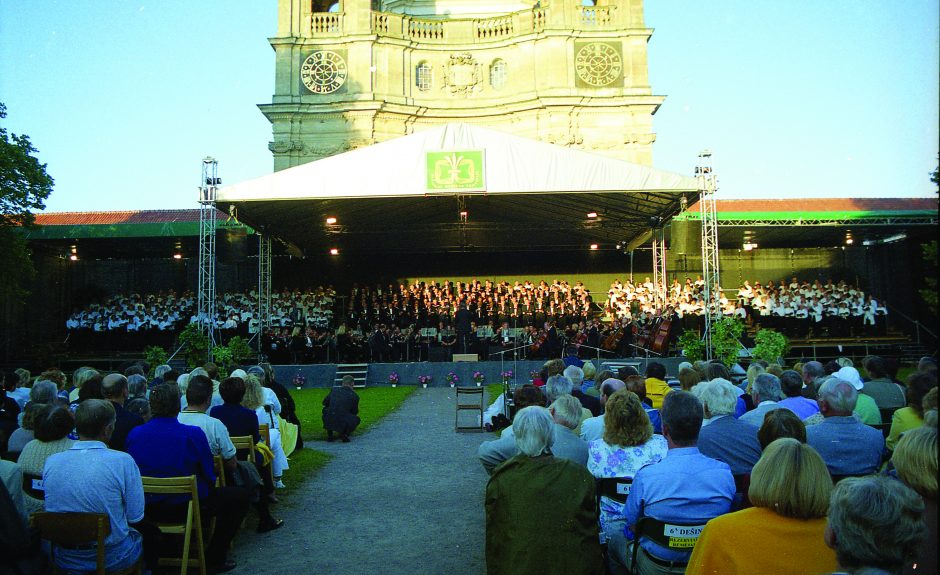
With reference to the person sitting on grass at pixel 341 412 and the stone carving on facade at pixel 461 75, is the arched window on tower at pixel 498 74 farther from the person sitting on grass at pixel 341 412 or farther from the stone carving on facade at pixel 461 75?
the person sitting on grass at pixel 341 412

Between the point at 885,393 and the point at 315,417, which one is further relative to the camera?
the point at 315,417

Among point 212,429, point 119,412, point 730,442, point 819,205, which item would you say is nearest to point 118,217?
point 119,412

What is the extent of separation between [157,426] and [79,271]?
24.8m

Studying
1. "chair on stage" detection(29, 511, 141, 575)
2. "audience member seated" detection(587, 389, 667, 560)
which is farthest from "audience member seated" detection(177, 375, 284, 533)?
"audience member seated" detection(587, 389, 667, 560)

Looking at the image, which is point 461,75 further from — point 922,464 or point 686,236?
point 922,464

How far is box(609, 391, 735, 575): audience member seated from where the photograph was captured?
3.21m

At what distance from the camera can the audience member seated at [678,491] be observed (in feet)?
10.5

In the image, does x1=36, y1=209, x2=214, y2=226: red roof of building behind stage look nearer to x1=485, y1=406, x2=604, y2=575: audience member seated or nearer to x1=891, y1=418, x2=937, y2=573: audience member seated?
x1=485, y1=406, x2=604, y2=575: audience member seated

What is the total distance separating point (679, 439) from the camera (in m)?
3.39

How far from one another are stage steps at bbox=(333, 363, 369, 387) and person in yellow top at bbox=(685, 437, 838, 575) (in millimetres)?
16254

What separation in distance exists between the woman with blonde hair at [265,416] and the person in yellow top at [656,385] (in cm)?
355

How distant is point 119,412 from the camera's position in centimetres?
534

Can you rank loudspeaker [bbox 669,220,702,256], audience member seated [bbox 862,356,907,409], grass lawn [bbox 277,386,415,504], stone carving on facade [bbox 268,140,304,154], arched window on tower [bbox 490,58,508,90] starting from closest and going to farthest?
audience member seated [bbox 862,356,907,409] → grass lawn [bbox 277,386,415,504] → loudspeaker [bbox 669,220,702,256] → stone carving on facade [bbox 268,140,304,154] → arched window on tower [bbox 490,58,508,90]

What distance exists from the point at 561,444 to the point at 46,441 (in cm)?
297
